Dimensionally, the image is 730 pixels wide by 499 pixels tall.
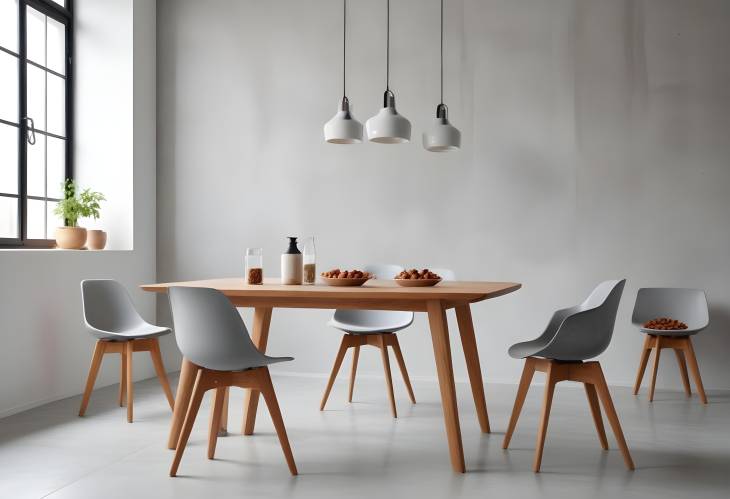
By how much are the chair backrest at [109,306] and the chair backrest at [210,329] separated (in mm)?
1432

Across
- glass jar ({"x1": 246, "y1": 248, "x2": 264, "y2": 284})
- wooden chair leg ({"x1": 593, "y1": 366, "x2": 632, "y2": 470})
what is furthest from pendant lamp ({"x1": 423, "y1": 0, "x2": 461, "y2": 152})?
wooden chair leg ({"x1": 593, "y1": 366, "x2": 632, "y2": 470})

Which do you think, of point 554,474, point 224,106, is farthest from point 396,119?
point 224,106

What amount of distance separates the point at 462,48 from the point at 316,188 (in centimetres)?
142

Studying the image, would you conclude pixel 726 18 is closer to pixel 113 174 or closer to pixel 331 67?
pixel 331 67

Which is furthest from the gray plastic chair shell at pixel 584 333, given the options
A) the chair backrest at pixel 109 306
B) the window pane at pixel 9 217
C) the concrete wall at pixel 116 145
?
the window pane at pixel 9 217

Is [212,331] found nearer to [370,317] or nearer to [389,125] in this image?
[389,125]

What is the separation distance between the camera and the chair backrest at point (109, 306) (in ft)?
12.7

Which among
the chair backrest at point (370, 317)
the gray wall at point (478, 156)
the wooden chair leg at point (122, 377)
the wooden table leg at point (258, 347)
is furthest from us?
the gray wall at point (478, 156)

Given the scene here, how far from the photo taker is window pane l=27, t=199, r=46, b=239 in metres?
4.40

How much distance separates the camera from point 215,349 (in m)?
2.61

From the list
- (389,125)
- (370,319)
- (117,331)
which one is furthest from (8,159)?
(389,125)

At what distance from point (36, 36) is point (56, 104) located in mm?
455

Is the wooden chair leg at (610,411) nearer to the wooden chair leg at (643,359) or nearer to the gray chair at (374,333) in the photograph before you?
the gray chair at (374,333)

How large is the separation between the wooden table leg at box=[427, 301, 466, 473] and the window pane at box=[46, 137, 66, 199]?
3078 mm
